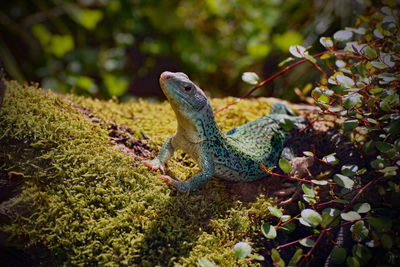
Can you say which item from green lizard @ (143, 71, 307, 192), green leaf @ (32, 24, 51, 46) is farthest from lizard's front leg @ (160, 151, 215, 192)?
green leaf @ (32, 24, 51, 46)

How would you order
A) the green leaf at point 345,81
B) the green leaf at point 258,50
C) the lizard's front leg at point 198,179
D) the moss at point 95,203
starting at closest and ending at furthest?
the moss at point 95,203 → the green leaf at point 345,81 → the lizard's front leg at point 198,179 → the green leaf at point 258,50

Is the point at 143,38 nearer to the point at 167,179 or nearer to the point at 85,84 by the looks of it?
the point at 85,84

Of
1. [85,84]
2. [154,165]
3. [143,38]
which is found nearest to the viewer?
[154,165]

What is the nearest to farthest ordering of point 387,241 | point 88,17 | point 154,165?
point 387,241
point 154,165
point 88,17

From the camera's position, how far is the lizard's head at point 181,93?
2.65m

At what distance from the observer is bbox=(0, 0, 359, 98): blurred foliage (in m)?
5.88

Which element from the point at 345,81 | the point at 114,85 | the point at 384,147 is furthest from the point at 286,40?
the point at 384,147

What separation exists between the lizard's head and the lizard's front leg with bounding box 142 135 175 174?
15.1 inches

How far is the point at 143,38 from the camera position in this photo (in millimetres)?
6641

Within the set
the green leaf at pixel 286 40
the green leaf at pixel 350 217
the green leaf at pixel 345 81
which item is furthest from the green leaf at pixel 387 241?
the green leaf at pixel 286 40

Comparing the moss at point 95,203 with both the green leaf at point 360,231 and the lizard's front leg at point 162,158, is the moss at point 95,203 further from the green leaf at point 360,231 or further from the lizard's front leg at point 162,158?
the green leaf at point 360,231

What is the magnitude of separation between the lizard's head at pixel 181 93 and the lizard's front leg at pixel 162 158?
0.38 meters

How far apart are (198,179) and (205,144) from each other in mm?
335

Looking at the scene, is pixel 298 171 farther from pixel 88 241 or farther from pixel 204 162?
pixel 88 241
